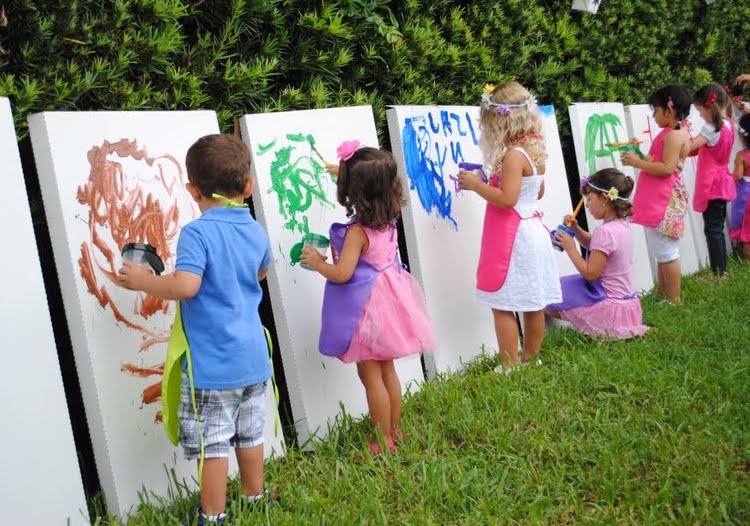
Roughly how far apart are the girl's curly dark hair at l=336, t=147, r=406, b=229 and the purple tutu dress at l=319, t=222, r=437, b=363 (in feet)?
0.23

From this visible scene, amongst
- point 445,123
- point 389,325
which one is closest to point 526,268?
point 445,123

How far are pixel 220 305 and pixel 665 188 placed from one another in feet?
12.9

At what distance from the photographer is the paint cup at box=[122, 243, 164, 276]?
2268 millimetres

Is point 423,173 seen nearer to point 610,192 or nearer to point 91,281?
point 610,192

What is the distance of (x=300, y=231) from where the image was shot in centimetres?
318

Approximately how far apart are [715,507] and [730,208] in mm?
5274

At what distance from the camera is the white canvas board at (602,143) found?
532 centimetres

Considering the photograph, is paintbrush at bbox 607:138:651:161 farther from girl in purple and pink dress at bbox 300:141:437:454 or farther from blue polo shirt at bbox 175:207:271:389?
blue polo shirt at bbox 175:207:271:389

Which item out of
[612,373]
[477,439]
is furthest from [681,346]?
[477,439]

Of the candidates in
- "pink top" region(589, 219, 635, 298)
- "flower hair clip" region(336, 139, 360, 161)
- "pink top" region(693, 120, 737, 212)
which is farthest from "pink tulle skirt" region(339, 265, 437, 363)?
"pink top" region(693, 120, 737, 212)

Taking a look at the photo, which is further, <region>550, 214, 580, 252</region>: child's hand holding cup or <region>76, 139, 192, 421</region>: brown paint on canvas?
<region>550, 214, 580, 252</region>: child's hand holding cup

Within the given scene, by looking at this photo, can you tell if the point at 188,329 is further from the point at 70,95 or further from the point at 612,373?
the point at 612,373

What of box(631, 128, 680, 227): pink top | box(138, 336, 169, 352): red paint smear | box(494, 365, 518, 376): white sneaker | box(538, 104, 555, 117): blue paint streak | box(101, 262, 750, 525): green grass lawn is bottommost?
box(101, 262, 750, 525): green grass lawn

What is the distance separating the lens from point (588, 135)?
5.38 metres
